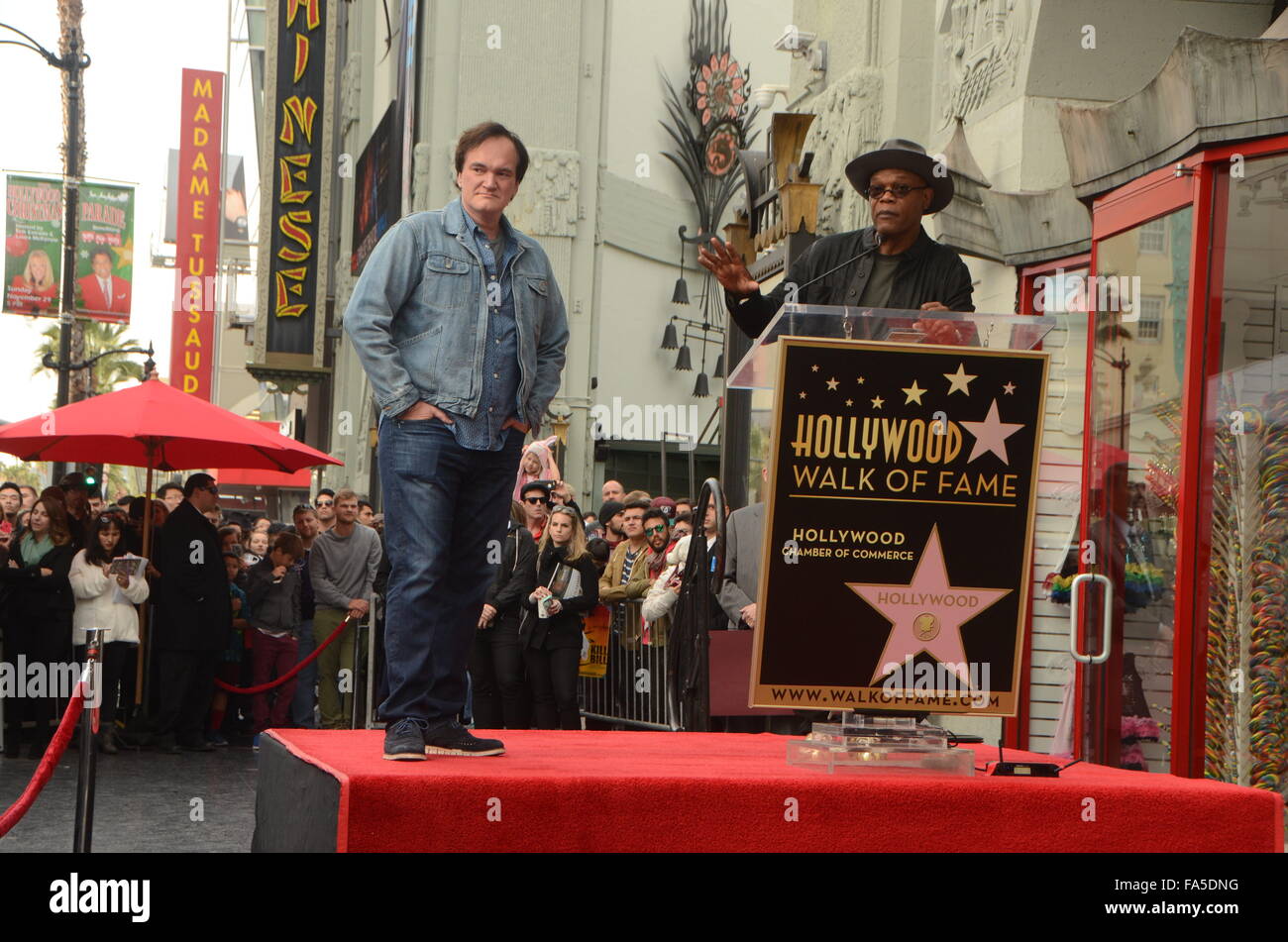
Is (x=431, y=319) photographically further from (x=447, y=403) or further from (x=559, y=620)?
(x=559, y=620)

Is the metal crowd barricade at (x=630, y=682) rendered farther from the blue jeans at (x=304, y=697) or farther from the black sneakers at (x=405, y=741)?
the black sneakers at (x=405, y=741)

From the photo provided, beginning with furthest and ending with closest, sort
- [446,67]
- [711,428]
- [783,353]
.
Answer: [711,428]
[446,67]
[783,353]

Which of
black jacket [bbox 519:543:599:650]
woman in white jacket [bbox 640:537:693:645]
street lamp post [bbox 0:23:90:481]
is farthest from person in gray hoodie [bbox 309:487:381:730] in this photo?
street lamp post [bbox 0:23:90:481]

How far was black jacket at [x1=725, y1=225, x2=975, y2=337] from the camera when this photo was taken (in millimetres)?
5578

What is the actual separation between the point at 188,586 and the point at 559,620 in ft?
11.7

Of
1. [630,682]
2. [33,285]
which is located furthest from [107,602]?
[33,285]

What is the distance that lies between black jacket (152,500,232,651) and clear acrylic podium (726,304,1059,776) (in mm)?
9364

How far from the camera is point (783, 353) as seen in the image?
16.1 feet

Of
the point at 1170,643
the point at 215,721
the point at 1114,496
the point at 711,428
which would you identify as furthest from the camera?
the point at 711,428

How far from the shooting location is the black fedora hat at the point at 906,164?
550 cm
